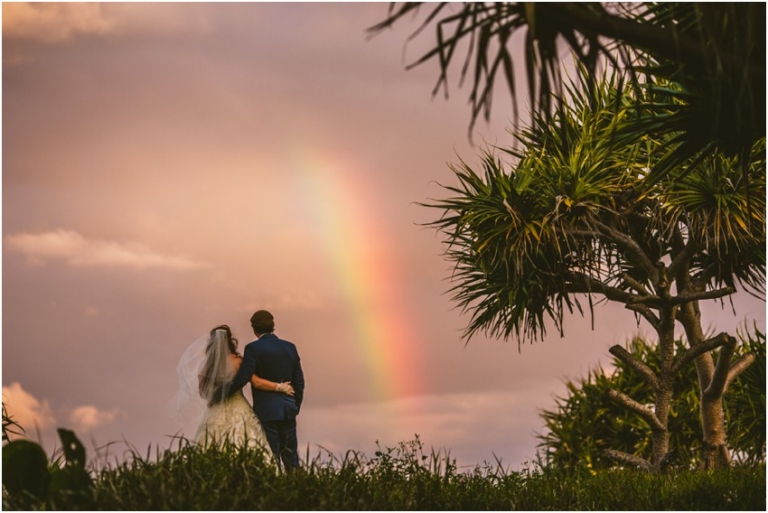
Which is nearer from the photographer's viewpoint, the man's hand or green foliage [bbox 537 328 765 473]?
the man's hand

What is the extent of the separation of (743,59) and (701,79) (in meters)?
0.78

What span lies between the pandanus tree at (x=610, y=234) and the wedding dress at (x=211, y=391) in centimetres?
472

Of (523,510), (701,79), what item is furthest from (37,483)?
(701,79)

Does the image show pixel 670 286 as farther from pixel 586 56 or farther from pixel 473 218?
pixel 586 56

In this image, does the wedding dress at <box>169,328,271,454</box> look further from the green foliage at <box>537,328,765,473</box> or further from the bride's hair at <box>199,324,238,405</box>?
the green foliage at <box>537,328,765,473</box>

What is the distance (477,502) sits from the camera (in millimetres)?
7406

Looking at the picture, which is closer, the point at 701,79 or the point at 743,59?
the point at 743,59

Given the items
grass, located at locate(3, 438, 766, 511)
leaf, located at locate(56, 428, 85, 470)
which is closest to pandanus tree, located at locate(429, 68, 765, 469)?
grass, located at locate(3, 438, 766, 511)

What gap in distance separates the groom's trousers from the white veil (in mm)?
575

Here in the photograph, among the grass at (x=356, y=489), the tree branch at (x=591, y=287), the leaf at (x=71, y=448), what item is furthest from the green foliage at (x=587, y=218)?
the leaf at (x=71, y=448)

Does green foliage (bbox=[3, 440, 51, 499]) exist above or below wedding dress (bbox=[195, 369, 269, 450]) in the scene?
below

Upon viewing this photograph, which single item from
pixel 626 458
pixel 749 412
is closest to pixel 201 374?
pixel 626 458

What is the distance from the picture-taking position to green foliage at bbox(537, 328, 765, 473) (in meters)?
14.7

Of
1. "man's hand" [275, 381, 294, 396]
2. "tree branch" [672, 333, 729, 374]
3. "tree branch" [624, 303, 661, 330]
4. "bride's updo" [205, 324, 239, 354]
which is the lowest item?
"man's hand" [275, 381, 294, 396]
